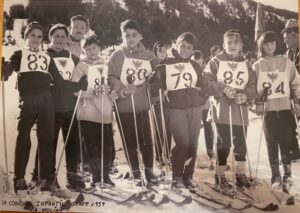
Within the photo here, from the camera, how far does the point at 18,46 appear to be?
136 centimetres

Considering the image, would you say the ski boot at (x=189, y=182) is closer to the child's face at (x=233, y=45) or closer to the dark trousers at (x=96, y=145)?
the dark trousers at (x=96, y=145)

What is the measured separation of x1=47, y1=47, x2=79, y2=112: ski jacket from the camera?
133cm

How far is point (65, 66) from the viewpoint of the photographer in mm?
1349

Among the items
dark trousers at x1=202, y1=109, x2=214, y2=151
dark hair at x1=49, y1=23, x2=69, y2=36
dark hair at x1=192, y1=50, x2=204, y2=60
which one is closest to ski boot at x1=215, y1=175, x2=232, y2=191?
dark trousers at x1=202, y1=109, x2=214, y2=151

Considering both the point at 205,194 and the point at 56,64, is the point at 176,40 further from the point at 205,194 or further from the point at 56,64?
the point at 205,194

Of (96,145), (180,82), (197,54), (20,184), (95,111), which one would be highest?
(197,54)

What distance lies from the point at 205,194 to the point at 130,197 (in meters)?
0.26

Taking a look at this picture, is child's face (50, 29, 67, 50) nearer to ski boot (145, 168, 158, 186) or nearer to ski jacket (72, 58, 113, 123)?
ski jacket (72, 58, 113, 123)

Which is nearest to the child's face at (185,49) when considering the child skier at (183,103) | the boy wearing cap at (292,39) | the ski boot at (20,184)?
the child skier at (183,103)

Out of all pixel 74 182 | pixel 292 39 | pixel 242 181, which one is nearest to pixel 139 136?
pixel 74 182

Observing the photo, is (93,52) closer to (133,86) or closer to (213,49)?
(133,86)

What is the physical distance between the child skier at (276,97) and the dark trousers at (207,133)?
0.19 meters

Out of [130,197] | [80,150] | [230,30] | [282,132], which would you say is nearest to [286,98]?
[282,132]

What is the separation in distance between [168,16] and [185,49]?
0.14 m
